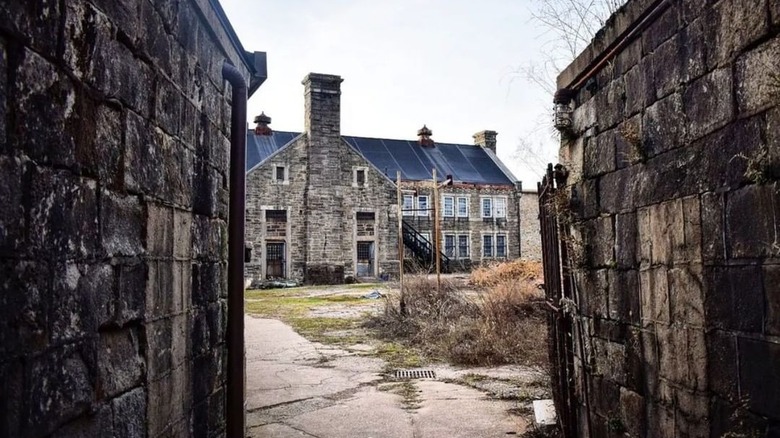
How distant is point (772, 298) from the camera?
247 centimetres

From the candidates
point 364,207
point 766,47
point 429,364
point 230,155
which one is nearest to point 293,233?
point 364,207

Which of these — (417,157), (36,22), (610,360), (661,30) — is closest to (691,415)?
(610,360)

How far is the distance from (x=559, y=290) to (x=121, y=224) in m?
3.79

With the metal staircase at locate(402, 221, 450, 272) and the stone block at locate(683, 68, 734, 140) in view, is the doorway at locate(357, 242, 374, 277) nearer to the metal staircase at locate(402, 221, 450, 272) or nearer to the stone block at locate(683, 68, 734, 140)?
the metal staircase at locate(402, 221, 450, 272)

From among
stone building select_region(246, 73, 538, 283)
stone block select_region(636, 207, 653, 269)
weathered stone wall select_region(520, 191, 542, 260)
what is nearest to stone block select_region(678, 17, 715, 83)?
stone block select_region(636, 207, 653, 269)

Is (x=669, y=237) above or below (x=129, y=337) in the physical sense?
above

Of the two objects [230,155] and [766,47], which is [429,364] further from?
[766,47]

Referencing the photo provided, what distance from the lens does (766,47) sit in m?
2.50

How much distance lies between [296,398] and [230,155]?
3724mm

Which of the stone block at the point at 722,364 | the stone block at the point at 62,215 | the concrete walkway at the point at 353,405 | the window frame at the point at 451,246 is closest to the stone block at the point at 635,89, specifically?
the stone block at the point at 722,364

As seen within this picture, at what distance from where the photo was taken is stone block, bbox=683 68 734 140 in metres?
2.79

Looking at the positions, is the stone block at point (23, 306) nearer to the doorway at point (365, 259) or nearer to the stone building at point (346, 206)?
the stone building at point (346, 206)

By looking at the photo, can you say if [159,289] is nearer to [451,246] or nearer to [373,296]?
[373,296]

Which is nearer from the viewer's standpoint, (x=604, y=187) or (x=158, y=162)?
(x=158, y=162)
